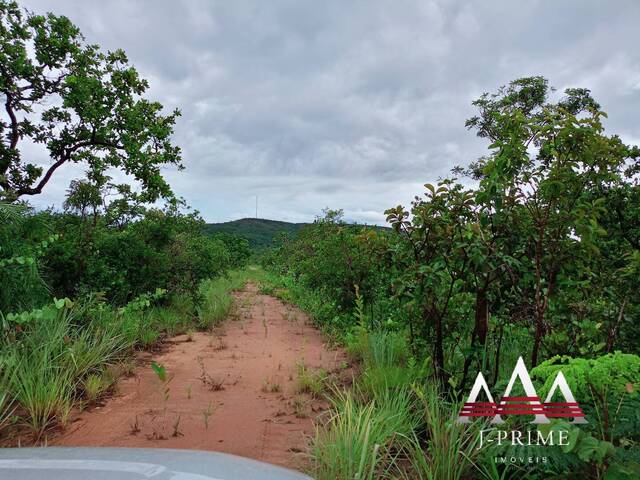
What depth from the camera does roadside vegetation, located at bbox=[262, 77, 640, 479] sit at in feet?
6.60

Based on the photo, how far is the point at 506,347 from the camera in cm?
383

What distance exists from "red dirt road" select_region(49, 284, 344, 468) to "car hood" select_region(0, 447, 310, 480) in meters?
1.40

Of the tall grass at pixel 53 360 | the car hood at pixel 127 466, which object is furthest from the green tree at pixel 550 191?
the tall grass at pixel 53 360

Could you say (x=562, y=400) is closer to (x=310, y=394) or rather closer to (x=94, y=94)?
(x=310, y=394)

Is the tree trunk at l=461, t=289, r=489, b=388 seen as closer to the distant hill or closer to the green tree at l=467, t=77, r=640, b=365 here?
the green tree at l=467, t=77, r=640, b=365

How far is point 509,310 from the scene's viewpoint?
9.76 ft

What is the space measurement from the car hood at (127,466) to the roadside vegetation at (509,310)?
102cm

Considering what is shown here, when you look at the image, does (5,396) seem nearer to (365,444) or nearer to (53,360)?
(53,360)

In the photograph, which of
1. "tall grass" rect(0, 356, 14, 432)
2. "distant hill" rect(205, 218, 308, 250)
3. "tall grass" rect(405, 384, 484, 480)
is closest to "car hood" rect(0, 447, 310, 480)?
"tall grass" rect(405, 384, 484, 480)

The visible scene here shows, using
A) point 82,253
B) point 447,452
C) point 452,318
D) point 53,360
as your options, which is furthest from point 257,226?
point 447,452

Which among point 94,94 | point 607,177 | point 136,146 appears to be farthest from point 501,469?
point 94,94

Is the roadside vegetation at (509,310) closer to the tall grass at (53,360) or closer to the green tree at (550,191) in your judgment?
the green tree at (550,191)

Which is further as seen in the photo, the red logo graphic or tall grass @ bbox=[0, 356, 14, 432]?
tall grass @ bbox=[0, 356, 14, 432]

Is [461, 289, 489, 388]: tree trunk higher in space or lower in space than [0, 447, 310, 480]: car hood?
higher
